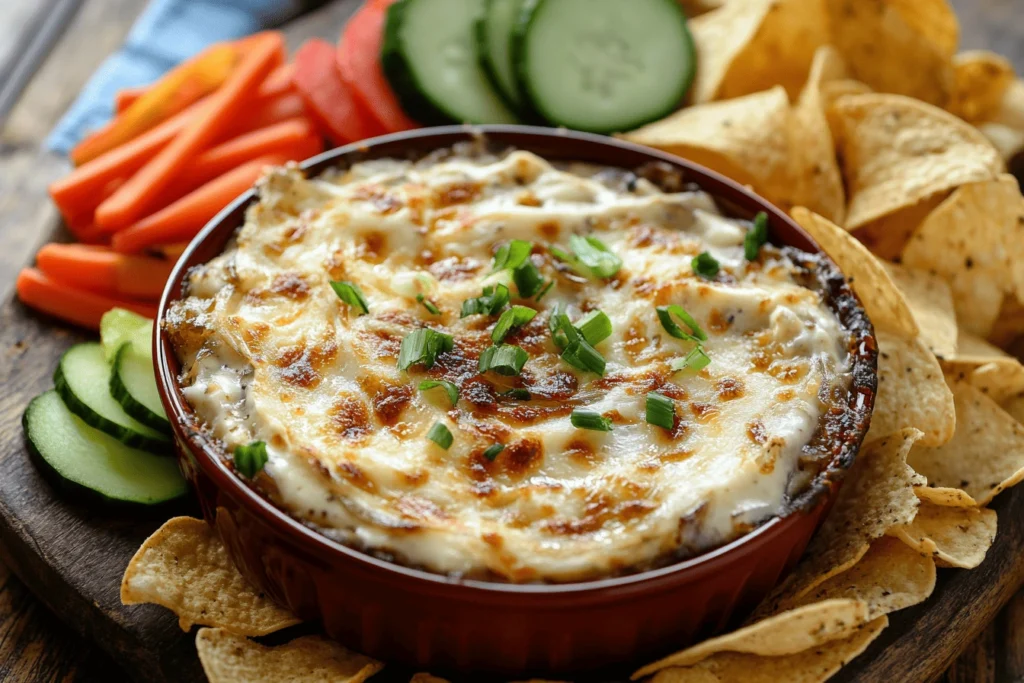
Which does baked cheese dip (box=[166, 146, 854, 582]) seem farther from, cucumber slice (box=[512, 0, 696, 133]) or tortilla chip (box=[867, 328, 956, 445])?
cucumber slice (box=[512, 0, 696, 133])

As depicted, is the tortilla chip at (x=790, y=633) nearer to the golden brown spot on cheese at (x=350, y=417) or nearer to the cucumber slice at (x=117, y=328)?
the golden brown spot on cheese at (x=350, y=417)

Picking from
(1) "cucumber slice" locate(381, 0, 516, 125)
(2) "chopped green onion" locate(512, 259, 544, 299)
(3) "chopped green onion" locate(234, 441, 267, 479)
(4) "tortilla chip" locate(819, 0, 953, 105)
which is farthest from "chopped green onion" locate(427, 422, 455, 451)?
(4) "tortilla chip" locate(819, 0, 953, 105)

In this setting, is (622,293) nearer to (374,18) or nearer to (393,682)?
(393,682)

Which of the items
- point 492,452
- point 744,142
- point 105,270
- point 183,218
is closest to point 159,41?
point 183,218

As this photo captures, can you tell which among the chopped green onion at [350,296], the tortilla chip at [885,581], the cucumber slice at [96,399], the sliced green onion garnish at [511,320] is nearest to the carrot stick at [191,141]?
the cucumber slice at [96,399]

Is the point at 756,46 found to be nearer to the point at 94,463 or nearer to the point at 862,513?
the point at 862,513

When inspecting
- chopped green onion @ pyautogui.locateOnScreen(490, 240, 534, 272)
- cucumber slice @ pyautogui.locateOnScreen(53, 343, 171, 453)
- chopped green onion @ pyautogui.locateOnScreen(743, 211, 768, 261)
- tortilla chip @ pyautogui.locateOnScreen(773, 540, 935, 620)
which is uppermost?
chopped green onion @ pyautogui.locateOnScreen(490, 240, 534, 272)
